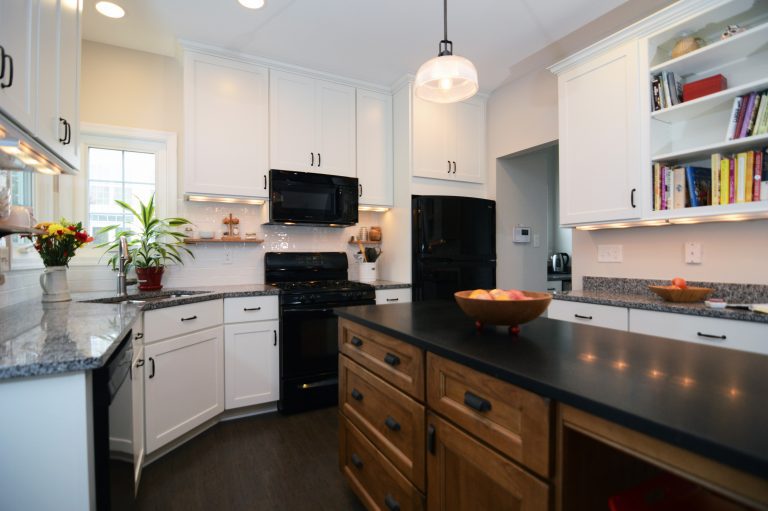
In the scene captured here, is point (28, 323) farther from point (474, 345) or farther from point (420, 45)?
point (420, 45)

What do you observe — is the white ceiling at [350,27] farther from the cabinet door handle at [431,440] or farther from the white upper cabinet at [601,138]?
the cabinet door handle at [431,440]

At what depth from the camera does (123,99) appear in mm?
3006

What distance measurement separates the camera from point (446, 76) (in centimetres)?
166

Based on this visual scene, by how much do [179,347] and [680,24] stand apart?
11.2 feet

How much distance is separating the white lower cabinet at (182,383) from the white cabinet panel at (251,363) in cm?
5

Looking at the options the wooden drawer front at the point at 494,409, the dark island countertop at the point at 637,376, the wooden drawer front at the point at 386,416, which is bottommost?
the wooden drawer front at the point at 386,416

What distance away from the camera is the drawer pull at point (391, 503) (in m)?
1.35

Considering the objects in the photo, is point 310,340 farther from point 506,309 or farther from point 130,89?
point 130,89

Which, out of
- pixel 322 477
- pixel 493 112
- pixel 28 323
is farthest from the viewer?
pixel 493 112

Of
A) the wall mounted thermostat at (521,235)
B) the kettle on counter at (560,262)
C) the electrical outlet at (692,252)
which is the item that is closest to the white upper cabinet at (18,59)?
the electrical outlet at (692,252)

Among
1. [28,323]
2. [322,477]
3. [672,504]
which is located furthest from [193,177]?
[672,504]

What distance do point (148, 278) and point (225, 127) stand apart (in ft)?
4.13

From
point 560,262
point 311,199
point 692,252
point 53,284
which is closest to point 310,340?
point 311,199

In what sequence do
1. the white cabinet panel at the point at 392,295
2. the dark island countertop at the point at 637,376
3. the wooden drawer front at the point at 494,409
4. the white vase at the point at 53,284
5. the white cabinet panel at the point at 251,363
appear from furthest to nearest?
the white cabinet panel at the point at 392,295, the white cabinet panel at the point at 251,363, the white vase at the point at 53,284, the wooden drawer front at the point at 494,409, the dark island countertop at the point at 637,376
